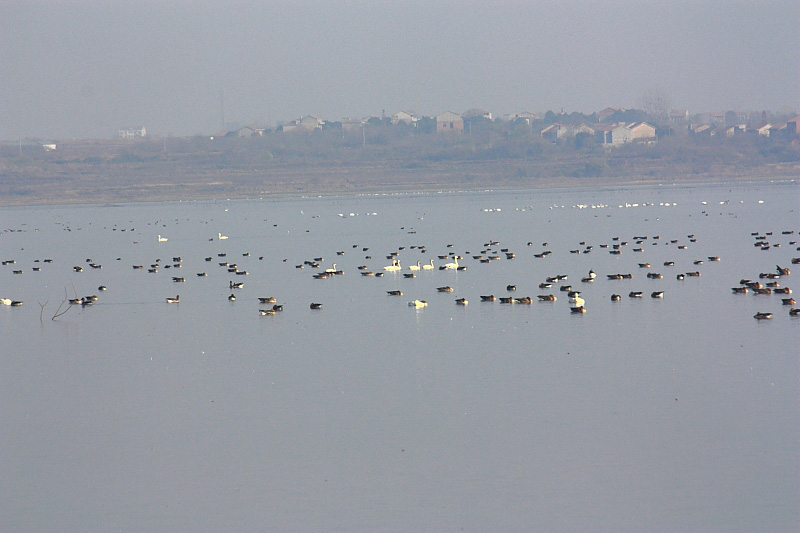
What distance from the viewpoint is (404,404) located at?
1755 centimetres

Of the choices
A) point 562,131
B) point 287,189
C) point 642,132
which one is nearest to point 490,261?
point 287,189

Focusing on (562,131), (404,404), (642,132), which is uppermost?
(562,131)

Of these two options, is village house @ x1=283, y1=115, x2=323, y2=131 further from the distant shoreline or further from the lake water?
the lake water

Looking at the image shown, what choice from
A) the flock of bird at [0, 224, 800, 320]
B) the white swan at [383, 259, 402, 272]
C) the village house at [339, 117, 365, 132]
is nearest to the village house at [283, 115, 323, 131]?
the village house at [339, 117, 365, 132]

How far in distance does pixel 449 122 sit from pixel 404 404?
168m

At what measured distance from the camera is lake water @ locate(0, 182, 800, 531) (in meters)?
12.9

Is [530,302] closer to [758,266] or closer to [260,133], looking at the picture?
[758,266]

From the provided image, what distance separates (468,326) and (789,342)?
7.17 meters

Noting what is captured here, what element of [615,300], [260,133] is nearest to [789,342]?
[615,300]

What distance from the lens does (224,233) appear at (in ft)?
210

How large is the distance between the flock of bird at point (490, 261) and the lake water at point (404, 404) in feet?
1.19

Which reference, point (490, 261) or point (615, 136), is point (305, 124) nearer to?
point (615, 136)

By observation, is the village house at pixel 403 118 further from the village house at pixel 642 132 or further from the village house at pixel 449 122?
the village house at pixel 642 132

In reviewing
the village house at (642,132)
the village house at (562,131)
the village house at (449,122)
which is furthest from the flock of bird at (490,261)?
the village house at (449,122)
